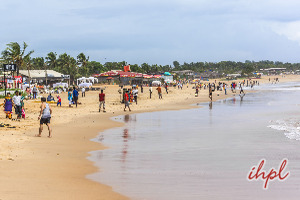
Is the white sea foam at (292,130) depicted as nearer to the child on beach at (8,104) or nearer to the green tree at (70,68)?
the child on beach at (8,104)

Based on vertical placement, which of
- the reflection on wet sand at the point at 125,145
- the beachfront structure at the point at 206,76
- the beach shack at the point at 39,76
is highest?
the beachfront structure at the point at 206,76

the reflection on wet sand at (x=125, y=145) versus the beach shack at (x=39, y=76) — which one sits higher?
the beach shack at (x=39, y=76)

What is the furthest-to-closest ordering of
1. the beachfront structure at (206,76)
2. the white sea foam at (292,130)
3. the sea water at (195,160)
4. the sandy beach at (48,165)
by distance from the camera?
the beachfront structure at (206,76) → the white sea foam at (292,130) → the sea water at (195,160) → the sandy beach at (48,165)

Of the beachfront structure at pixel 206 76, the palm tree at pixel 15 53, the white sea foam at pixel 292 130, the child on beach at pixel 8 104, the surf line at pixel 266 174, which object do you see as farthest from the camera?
the beachfront structure at pixel 206 76

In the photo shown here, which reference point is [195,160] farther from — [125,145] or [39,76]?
[39,76]

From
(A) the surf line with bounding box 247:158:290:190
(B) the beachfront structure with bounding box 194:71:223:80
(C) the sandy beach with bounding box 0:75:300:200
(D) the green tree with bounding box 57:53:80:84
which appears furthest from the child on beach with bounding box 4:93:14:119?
(B) the beachfront structure with bounding box 194:71:223:80

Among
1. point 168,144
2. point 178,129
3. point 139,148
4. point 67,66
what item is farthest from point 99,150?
point 67,66

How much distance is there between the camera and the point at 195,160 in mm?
11148

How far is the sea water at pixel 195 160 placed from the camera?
7930mm

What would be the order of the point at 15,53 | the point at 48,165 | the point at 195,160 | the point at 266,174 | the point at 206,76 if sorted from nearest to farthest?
the point at 266,174 → the point at 48,165 → the point at 195,160 → the point at 15,53 → the point at 206,76

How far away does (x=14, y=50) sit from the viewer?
67938 mm

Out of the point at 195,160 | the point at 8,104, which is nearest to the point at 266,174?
the point at 195,160

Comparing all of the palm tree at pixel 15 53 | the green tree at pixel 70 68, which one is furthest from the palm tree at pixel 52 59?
the palm tree at pixel 15 53

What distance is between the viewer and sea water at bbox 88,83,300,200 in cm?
793
